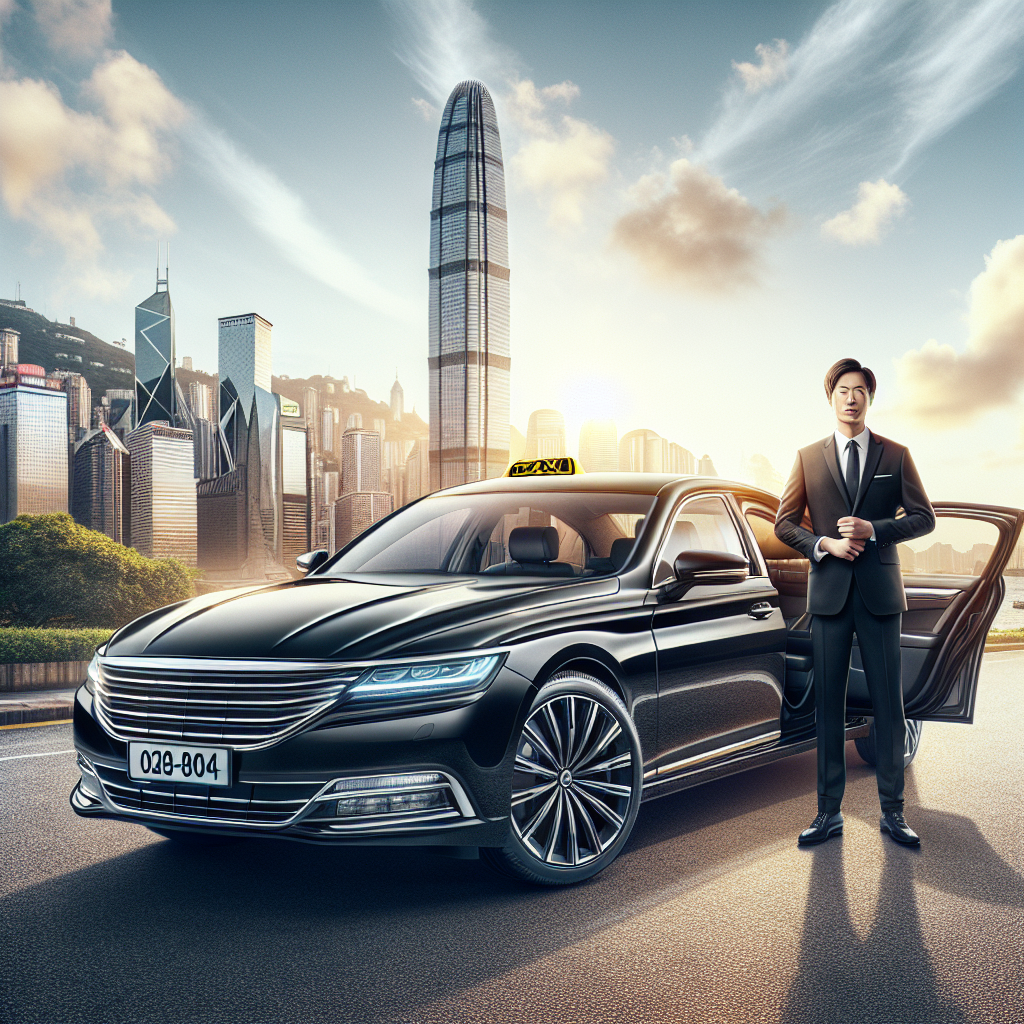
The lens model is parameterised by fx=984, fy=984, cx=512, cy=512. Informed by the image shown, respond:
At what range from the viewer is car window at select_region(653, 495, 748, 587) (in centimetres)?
459

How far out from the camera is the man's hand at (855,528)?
4.09 metres

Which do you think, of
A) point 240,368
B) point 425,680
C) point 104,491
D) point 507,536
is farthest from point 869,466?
point 240,368

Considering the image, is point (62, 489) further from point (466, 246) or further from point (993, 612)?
point (993, 612)

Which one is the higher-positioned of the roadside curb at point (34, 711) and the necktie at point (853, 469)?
the necktie at point (853, 469)

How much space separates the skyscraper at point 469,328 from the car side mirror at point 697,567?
9365 centimetres

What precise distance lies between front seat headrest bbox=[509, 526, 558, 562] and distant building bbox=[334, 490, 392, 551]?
12786 cm

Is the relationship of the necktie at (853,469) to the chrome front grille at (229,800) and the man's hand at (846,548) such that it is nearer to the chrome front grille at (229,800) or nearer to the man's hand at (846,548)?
the man's hand at (846,548)

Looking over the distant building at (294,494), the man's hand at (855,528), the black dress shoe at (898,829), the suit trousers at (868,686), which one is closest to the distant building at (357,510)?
the distant building at (294,494)

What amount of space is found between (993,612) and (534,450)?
431 feet

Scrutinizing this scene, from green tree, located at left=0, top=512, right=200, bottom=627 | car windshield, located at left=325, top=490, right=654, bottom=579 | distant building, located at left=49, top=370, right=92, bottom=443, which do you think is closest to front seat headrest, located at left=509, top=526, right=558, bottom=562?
car windshield, located at left=325, top=490, right=654, bottom=579

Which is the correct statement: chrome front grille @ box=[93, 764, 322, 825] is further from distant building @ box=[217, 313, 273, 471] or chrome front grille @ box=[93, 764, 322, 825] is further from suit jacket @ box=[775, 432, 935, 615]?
distant building @ box=[217, 313, 273, 471]

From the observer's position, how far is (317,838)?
120 inches

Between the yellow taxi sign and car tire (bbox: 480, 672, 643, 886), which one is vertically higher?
the yellow taxi sign

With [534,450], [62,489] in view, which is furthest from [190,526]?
[534,450]
